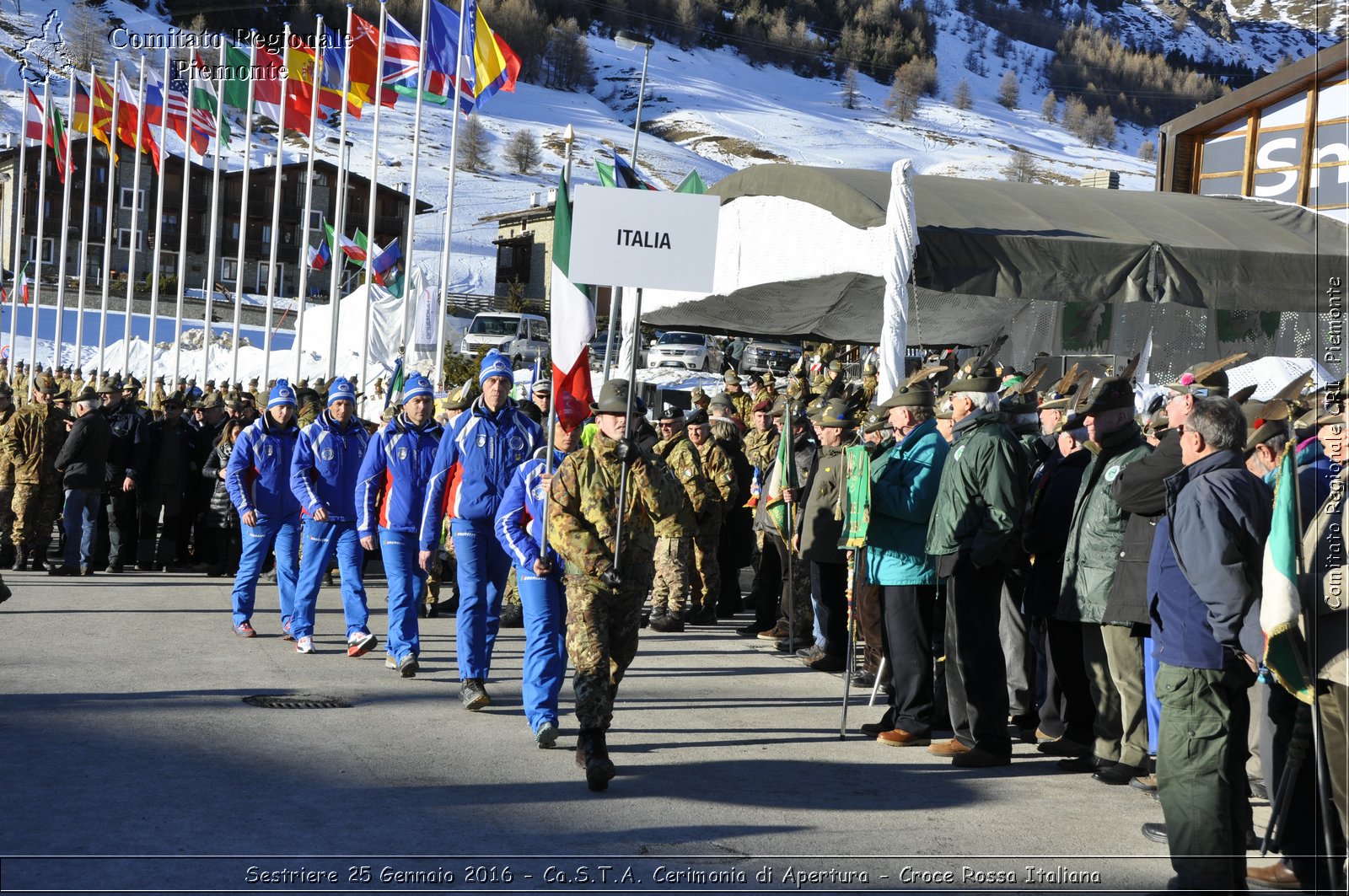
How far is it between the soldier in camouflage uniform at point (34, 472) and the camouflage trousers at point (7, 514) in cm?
13

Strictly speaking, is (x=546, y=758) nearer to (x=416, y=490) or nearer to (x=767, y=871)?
(x=767, y=871)

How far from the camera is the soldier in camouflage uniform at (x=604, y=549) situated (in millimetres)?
6891

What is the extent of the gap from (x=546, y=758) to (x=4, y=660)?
4504mm

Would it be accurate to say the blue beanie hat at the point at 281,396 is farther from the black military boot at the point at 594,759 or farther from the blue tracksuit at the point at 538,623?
the black military boot at the point at 594,759

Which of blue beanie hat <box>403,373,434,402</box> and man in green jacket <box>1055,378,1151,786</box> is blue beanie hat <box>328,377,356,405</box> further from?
man in green jacket <box>1055,378,1151,786</box>

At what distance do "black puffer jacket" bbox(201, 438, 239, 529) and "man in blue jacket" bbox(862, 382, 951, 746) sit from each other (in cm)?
888

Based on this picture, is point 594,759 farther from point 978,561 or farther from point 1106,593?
point 1106,593

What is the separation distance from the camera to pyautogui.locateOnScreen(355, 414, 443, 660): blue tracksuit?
382 inches

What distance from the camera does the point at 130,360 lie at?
4416 centimetres

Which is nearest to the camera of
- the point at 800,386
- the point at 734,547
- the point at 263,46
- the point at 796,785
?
the point at 796,785

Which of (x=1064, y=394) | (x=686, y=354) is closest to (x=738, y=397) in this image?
(x=1064, y=394)

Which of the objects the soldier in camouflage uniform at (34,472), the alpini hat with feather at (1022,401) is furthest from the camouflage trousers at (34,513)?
the alpini hat with feather at (1022,401)

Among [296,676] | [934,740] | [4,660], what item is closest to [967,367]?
[934,740]

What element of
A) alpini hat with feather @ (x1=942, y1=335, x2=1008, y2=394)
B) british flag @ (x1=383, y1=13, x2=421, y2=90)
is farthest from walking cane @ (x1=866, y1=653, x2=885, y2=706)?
british flag @ (x1=383, y1=13, x2=421, y2=90)
